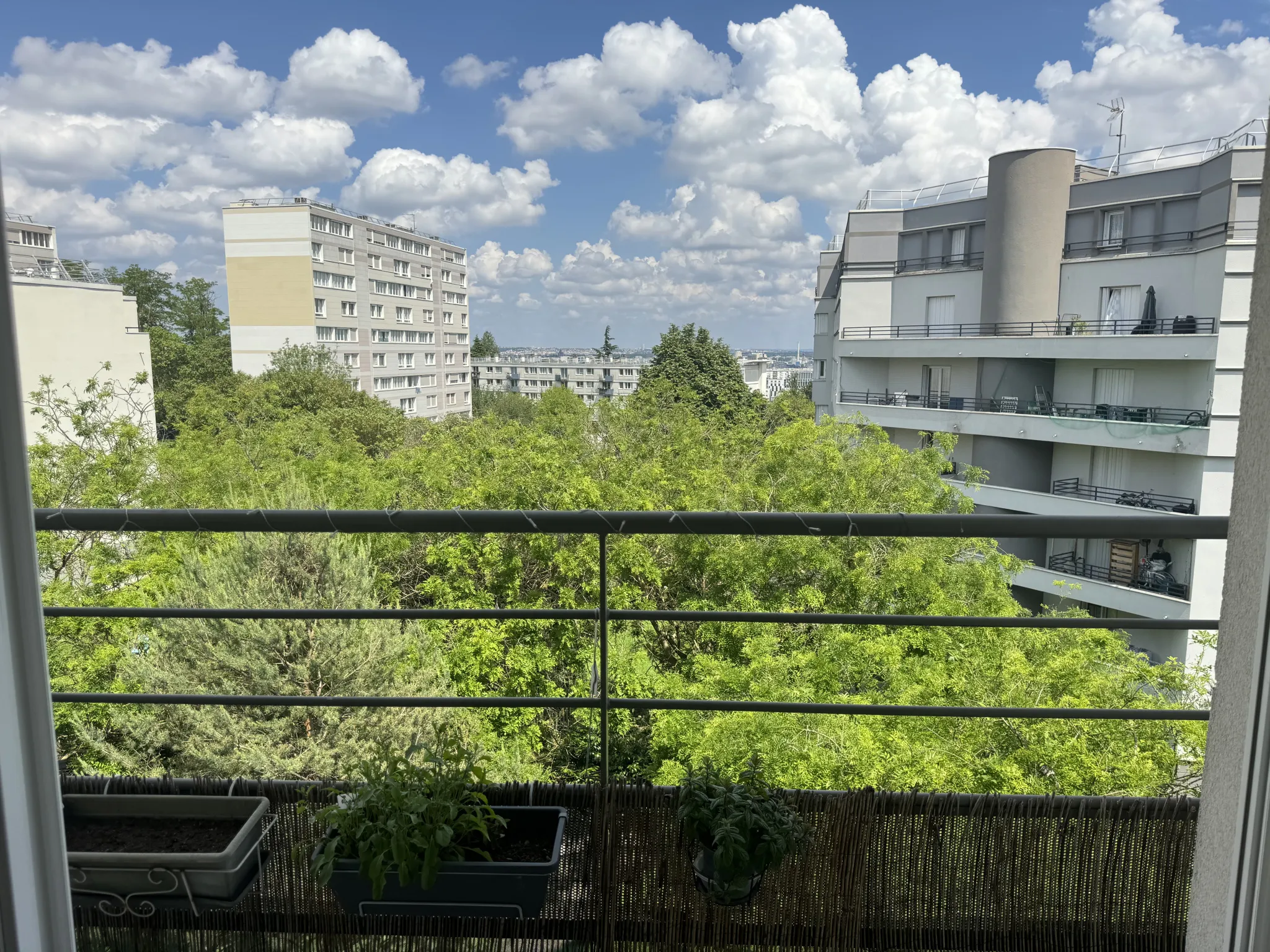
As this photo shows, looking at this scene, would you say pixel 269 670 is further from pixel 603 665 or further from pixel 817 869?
pixel 817 869

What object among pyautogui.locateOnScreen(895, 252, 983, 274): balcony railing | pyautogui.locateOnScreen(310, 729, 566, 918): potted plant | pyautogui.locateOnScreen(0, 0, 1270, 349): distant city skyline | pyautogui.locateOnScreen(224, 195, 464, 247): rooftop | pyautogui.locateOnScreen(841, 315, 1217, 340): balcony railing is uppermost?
pyautogui.locateOnScreen(0, 0, 1270, 349): distant city skyline

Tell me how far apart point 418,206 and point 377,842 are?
55.3 meters

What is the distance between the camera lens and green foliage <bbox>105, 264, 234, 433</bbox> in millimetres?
27078

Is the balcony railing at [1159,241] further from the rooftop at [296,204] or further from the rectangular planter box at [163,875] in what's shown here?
the rooftop at [296,204]

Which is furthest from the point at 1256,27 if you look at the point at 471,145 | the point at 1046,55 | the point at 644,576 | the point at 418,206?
the point at 644,576

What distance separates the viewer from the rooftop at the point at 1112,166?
19.0m

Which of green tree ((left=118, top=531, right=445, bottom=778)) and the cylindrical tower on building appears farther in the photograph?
the cylindrical tower on building

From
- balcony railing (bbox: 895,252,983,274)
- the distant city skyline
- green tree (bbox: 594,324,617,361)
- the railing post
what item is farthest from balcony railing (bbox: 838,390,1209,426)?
the railing post

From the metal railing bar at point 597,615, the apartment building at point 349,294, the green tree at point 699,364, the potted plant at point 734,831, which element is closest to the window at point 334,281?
the apartment building at point 349,294

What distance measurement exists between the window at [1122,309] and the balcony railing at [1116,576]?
19.1ft

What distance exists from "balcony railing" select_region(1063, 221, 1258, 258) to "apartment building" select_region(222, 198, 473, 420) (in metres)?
22.0

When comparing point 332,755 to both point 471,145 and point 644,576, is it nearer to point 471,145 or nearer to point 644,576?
point 644,576

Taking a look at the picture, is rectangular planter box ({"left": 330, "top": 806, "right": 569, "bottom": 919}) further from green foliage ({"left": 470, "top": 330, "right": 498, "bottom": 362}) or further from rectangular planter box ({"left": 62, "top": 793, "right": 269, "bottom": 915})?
green foliage ({"left": 470, "top": 330, "right": 498, "bottom": 362})

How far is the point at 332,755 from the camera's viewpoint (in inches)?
332
